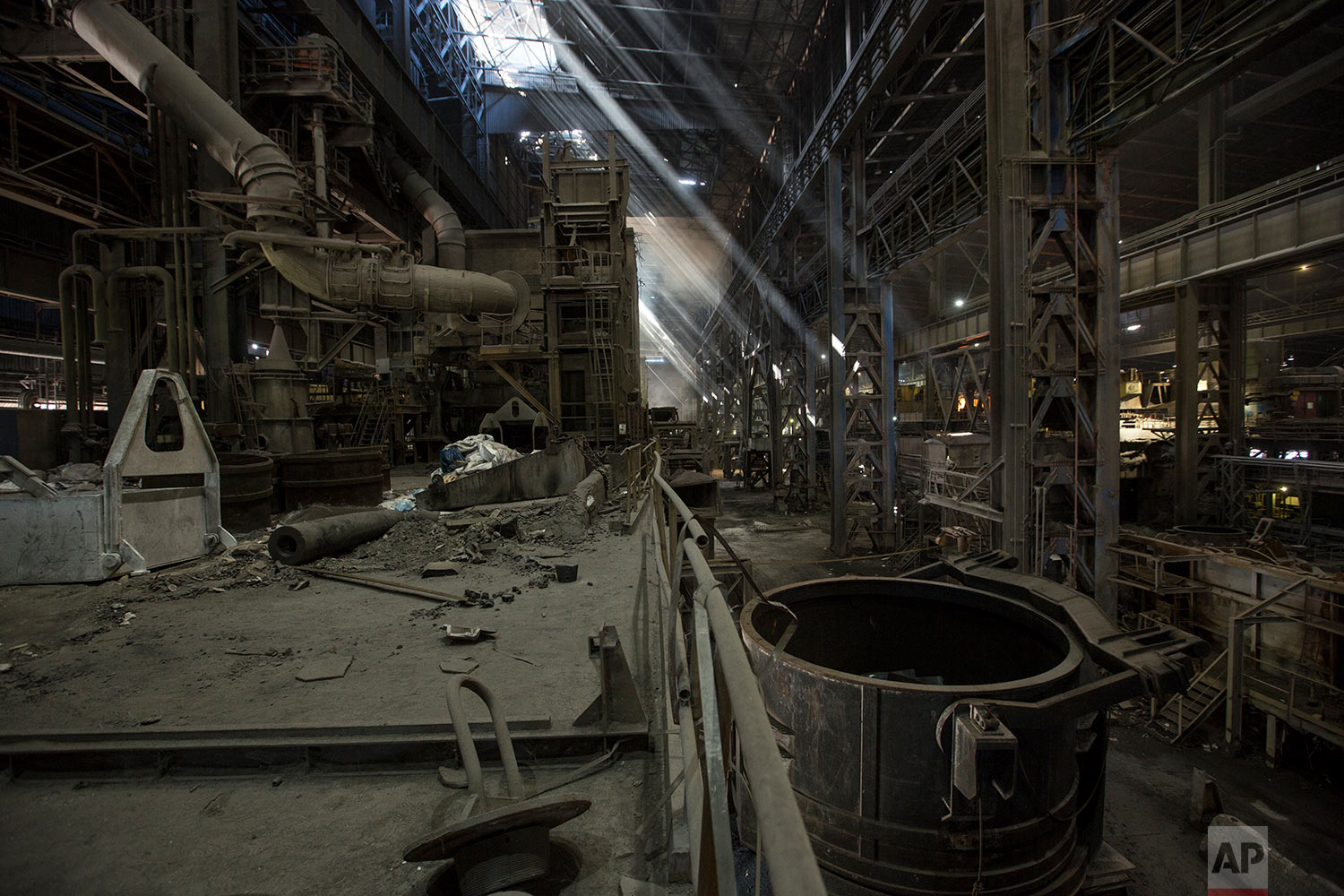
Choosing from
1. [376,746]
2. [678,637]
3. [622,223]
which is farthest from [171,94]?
[678,637]

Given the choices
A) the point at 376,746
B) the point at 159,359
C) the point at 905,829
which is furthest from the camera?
the point at 159,359

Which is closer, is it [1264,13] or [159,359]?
[1264,13]

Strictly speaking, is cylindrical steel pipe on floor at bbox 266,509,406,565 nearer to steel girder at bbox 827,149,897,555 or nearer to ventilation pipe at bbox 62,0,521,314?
ventilation pipe at bbox 62,0,521,314

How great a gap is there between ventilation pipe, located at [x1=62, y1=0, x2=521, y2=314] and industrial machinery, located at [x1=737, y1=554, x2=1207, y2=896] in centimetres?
1047

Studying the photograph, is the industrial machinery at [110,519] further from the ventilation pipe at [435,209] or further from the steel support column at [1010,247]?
the ventilation pipe at [435,209]

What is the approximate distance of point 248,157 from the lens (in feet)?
35.2

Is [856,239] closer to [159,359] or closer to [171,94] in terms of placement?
[171,94]

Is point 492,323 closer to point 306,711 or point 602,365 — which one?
point 602,365

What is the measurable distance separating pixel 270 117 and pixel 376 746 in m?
19.6

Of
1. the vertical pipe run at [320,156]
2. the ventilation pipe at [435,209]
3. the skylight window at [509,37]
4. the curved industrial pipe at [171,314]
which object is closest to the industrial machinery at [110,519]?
the curved industrial pipe at [171,314]

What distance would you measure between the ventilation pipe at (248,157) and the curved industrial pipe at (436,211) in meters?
10.1

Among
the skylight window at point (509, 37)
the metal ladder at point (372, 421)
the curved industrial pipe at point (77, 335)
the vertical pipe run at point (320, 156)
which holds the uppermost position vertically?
the skylight window at point (509, 37)

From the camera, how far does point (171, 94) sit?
10.7 m

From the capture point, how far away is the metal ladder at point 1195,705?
783 cm
